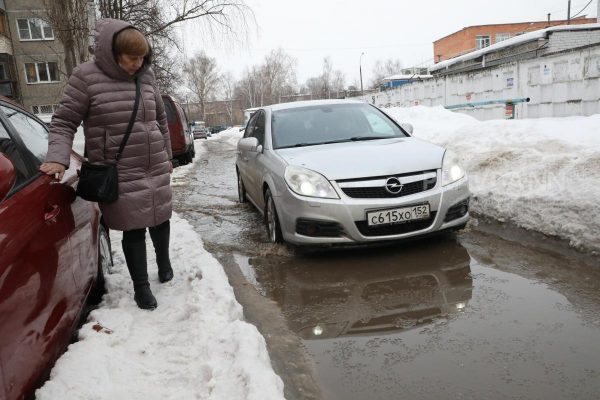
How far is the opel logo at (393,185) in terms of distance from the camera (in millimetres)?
4123

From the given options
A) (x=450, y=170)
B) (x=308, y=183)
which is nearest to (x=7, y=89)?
(x=308, y=183)

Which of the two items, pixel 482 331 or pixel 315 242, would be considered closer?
pixel 482 331

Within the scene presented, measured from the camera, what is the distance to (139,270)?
3.30 metres

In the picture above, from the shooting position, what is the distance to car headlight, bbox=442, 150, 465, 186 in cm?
442

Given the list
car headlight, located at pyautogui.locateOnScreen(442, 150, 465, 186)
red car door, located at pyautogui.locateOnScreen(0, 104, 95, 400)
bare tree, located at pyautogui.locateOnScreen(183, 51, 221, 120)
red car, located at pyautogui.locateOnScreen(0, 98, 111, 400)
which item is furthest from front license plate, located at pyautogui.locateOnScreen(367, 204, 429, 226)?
bare tree, located at pyautogui.locateOnScreen(183, 51, 221, 120)

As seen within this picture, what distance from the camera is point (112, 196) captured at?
9.72 ft

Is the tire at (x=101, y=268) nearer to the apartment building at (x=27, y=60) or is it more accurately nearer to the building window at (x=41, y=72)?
the apartment building at (x=27, y=60)

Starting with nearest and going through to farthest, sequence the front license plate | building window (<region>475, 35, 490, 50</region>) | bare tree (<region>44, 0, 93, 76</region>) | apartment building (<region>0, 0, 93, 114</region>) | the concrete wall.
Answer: the front license plate < bare tree (<region>44, 0, 93, 76</region>) < the concrete wall < apartment building (<region>0, 0, 93, 114</region>) < building window (<region>475, 35, 490, 50</region>)

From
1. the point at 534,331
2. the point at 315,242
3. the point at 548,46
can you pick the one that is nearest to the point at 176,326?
the point at 315,242

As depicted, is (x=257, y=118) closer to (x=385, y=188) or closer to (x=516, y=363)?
(x=385, y=188)

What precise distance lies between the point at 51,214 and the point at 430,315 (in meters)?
2.28

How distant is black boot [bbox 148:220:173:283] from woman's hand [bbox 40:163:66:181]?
920mm

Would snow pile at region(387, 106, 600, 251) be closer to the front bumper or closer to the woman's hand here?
the front bumper

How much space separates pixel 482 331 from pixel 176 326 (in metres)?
1.82
